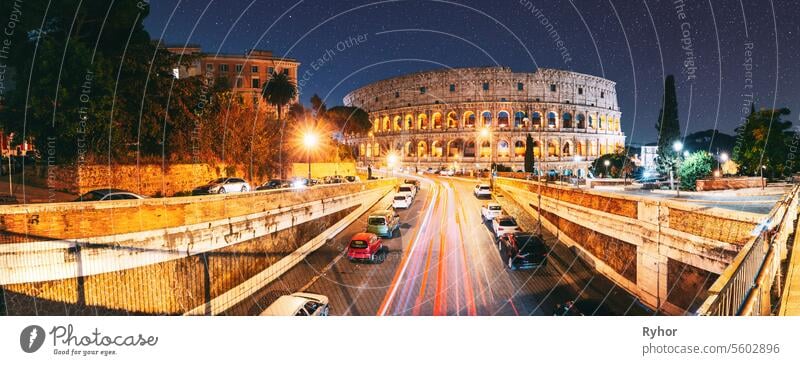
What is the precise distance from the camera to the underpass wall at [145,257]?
8.47m

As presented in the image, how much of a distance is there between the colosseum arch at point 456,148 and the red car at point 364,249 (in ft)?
187

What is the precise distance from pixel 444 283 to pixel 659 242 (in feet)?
24.2

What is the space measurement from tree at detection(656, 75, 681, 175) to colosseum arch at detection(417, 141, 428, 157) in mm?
44821

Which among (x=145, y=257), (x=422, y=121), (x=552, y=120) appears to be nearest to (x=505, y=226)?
(x=145, y=257)

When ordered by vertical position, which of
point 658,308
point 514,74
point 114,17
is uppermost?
point 514,74

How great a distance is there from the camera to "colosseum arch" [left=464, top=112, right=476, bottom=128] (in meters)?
68.1

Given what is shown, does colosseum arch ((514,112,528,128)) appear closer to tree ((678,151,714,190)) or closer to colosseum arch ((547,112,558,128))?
colosseum arch ((547,112,558,128))

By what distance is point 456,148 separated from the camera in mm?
70812

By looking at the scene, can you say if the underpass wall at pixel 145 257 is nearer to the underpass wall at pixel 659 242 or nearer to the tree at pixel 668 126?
the underpass wall at pixel 659 242

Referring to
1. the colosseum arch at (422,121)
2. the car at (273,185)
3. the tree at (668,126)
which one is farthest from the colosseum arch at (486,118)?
the car at (273,185)
